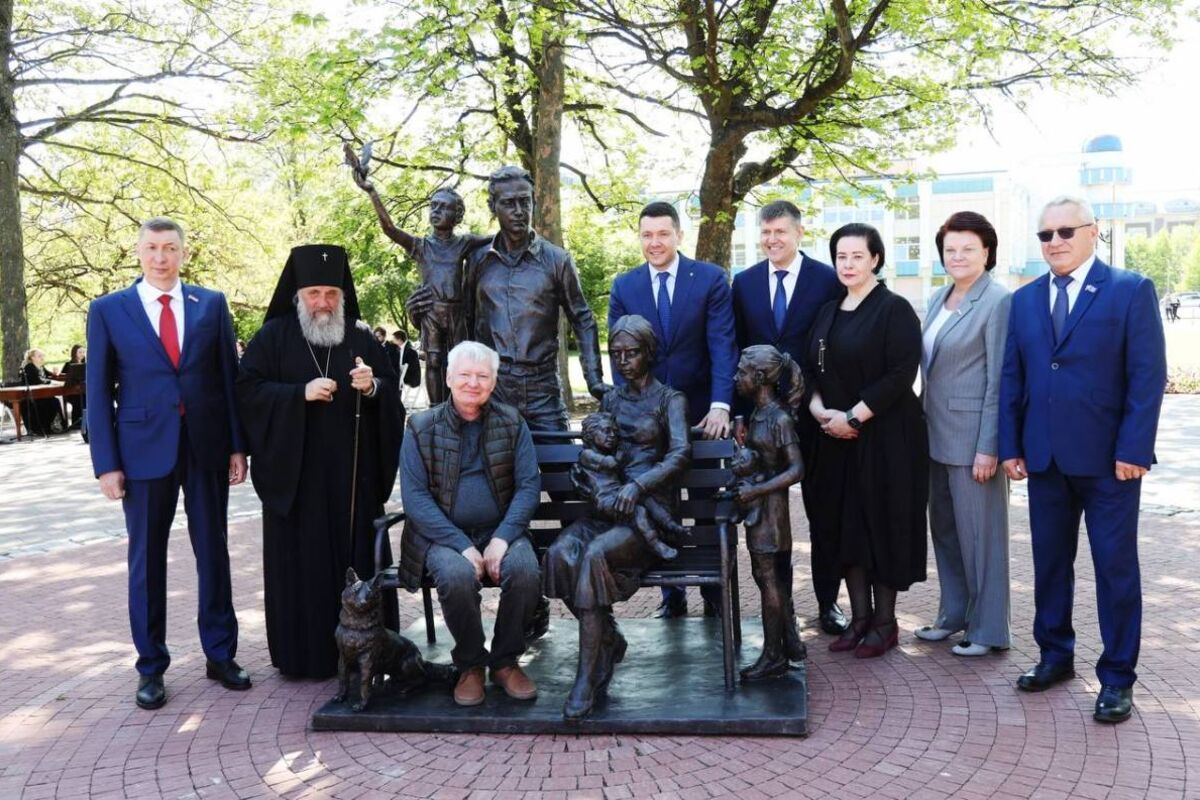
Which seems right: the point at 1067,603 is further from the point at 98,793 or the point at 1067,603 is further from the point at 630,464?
the point at 98,793

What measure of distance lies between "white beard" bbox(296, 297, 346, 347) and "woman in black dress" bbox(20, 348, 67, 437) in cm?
1700

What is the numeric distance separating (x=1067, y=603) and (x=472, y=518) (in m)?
2.85

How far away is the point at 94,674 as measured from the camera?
17.7 feet

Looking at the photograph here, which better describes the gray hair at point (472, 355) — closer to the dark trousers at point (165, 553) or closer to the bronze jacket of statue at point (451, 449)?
the bronze jacket of statue at point (451, 449)

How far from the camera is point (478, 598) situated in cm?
455

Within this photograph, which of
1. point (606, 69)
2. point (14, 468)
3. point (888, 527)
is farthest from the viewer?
point (606, 69)

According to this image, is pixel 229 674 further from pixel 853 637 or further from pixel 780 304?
pixel 780 304

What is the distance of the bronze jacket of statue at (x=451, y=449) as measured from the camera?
4746mm

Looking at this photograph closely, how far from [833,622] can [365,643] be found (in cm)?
271

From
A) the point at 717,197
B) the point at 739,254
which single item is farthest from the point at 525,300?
the point at 739,254

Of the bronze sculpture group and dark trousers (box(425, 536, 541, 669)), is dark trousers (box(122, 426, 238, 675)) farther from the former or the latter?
dark trousers (box(425, 536, 541, 669))

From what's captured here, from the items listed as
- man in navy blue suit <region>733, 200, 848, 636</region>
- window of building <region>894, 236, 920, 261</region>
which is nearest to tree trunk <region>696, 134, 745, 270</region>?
man in navy blue suit <region>733, 200, 848, 636</region>

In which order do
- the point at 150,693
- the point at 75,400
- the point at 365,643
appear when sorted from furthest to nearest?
the point at 75,400 → the point at 150,693 → the point at 365,643

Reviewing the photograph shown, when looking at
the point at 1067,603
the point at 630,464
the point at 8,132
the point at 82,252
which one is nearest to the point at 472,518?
the point at 630,464
